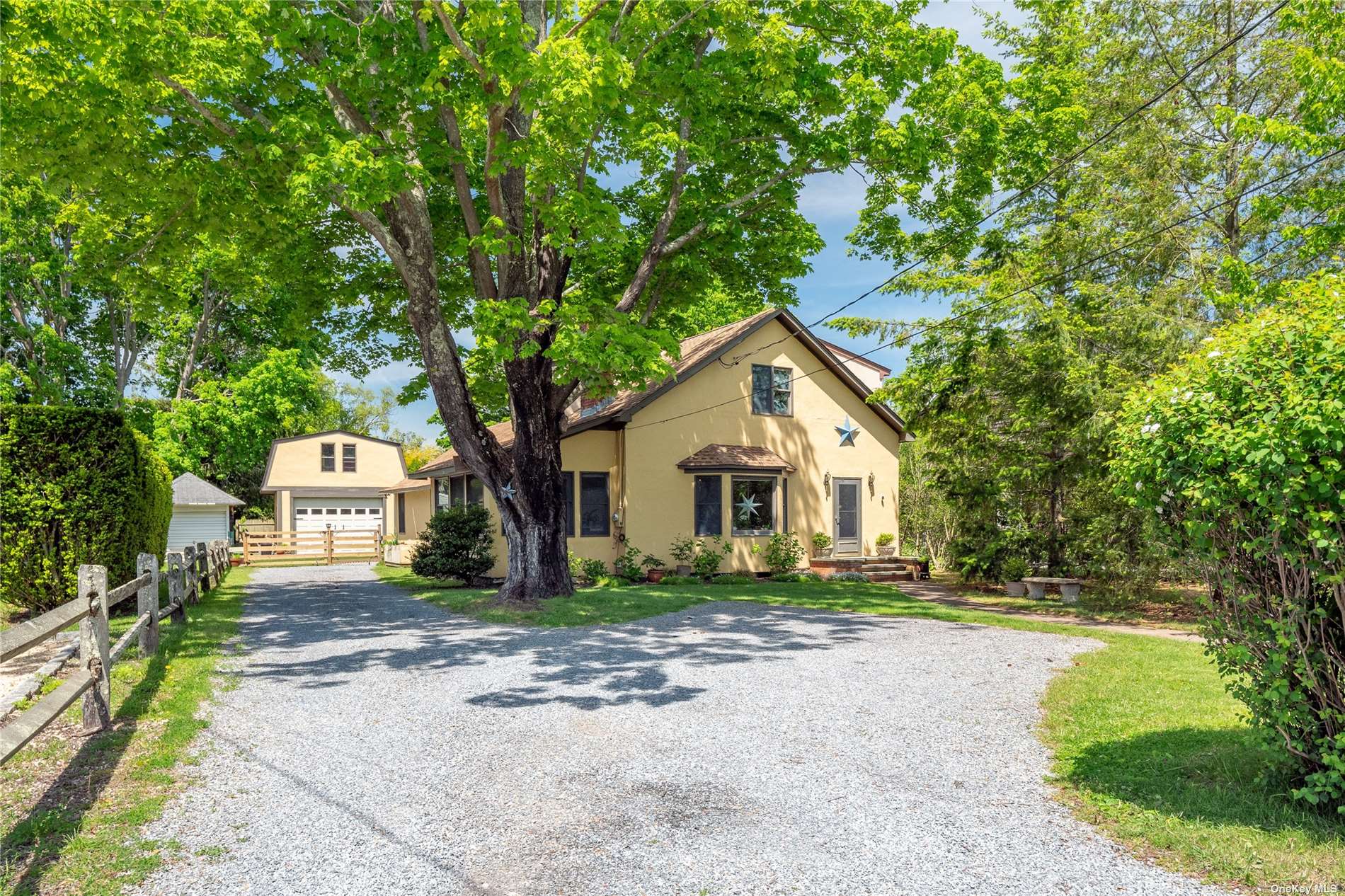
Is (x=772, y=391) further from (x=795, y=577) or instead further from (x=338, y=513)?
(x=338, y=513)

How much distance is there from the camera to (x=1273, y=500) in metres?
3.88

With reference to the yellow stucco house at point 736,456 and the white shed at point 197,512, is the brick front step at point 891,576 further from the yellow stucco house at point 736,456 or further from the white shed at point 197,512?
the white shed at point 197,512

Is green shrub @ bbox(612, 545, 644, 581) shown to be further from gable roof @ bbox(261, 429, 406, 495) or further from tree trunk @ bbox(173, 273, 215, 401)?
gable roof @ bbox(261, 429, 406, 495)

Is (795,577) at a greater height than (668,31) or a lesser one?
lesser

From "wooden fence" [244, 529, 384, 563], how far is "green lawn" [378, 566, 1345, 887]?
25.5 meters

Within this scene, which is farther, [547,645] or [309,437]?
[309,437]

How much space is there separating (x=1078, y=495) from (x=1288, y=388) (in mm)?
12948

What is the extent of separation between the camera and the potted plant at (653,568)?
1841 cm

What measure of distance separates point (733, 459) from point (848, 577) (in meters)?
4.32

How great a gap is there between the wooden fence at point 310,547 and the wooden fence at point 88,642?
1974cm

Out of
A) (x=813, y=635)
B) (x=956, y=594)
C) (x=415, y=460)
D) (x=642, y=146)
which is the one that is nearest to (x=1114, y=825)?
(x=813, y=635)

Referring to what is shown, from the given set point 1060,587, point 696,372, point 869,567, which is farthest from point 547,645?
point 869,567

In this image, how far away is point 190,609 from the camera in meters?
13.7

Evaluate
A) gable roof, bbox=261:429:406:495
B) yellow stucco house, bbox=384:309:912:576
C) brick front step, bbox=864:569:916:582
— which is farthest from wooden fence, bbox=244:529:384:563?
brick front step, bbox=864:569:916:582
